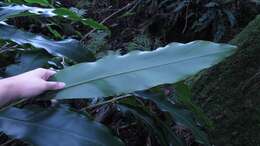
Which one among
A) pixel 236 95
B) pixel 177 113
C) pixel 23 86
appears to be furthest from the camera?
pixel 236 95

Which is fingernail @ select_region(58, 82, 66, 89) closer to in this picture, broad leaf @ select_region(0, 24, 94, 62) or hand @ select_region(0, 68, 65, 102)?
hand @ select_region(0, 68, 65, 102)

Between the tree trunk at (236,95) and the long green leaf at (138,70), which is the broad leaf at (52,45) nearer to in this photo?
the long green leaf at (138,70)

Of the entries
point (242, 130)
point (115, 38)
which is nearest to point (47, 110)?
point (242, 130)

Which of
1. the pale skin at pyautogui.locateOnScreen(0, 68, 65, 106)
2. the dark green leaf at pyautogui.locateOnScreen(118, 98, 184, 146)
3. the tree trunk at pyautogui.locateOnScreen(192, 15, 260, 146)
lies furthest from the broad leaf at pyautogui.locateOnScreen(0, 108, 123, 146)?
the tree trunk at pyautogui.locateOnScreen(192, 15, 260, 146)

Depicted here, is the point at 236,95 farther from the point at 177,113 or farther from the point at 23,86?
the point at 23,86

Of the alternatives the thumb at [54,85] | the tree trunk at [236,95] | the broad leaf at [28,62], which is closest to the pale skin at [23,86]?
the thumb at [54,85]

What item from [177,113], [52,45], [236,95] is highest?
[52,45]

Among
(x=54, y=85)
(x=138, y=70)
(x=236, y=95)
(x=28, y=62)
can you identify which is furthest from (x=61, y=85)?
(x=236, y=95)
